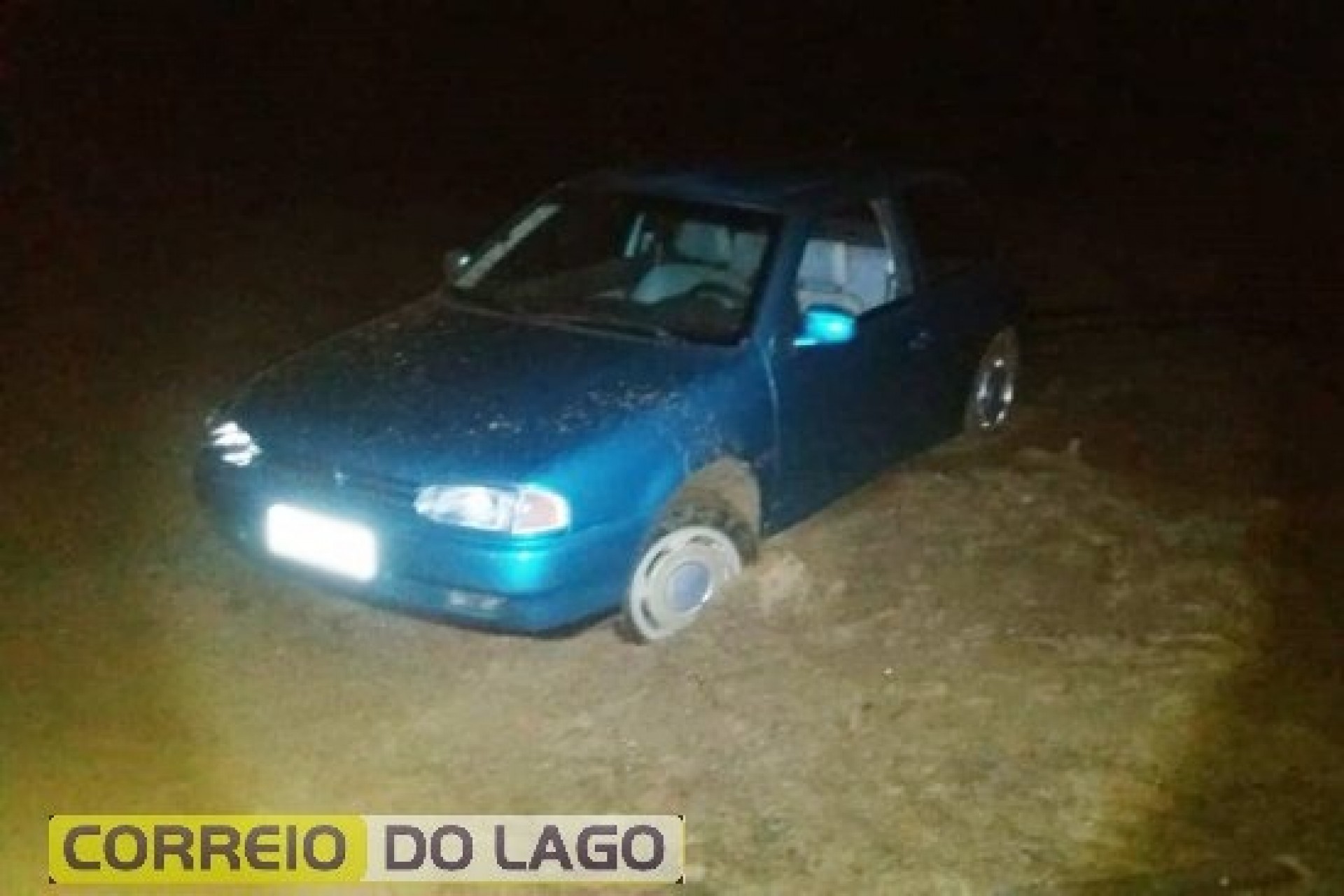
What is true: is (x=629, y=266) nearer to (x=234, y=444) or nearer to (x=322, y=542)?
(x=234, y=444)

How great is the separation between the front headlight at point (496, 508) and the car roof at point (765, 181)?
1670 mm

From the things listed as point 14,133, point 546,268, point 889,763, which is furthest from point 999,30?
point 889,763

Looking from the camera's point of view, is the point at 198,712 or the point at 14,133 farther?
the point at 14,133

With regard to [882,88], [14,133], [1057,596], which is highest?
[882,88]

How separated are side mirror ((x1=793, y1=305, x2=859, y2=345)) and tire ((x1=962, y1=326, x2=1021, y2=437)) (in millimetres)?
1547

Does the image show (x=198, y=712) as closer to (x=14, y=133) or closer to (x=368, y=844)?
(x=368, y=844)

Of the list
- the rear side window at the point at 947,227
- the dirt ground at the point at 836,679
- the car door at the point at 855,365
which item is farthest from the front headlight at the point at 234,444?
the rear side window at the point at 947,227

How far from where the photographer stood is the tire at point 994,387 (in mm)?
7422

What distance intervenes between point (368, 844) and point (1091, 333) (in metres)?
6.70

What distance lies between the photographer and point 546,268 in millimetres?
6527

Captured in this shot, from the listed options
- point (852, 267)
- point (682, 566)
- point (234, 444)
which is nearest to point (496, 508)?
point (682, 566)

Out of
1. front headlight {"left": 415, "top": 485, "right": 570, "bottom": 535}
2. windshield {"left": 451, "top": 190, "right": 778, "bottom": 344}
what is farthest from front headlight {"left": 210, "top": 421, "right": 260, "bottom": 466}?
windshield {"left": 451, "top": 190, "right": 778, "bottom": 344}

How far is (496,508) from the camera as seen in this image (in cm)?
508

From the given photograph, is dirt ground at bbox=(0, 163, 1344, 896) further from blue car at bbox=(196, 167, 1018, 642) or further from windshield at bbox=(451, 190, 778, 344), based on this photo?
windshield at bbox=(451, 190, 778, 344)
